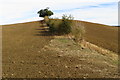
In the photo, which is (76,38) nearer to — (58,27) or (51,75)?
(58,27)

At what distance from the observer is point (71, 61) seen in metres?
10.2

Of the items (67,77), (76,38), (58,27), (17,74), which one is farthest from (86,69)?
(58,27)

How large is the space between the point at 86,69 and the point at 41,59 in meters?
2.66

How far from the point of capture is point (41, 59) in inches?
415

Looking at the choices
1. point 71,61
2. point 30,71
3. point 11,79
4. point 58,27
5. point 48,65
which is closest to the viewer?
point 11,79

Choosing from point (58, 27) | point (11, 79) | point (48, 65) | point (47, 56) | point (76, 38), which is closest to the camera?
point (11, 79)

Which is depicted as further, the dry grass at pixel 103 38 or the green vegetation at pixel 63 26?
the green vegetation at pixel 63 26

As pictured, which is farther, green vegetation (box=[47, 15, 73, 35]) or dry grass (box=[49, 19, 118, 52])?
green vegetation (box=[47, 15, 73, 35])

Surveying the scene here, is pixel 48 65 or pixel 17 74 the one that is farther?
pixel 48 65

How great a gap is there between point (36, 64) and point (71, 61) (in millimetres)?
1746

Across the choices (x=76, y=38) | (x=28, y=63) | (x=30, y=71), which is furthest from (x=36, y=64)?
(x=76, y=38)

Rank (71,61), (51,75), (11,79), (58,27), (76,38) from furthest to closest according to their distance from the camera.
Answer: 1. (58,27)
2. (76,38)
3. (71,61)
4. (51,75)
5. (11,79)

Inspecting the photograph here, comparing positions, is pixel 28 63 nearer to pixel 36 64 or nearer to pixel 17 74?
pixel 36 64

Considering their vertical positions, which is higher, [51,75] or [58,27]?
[58,27]
